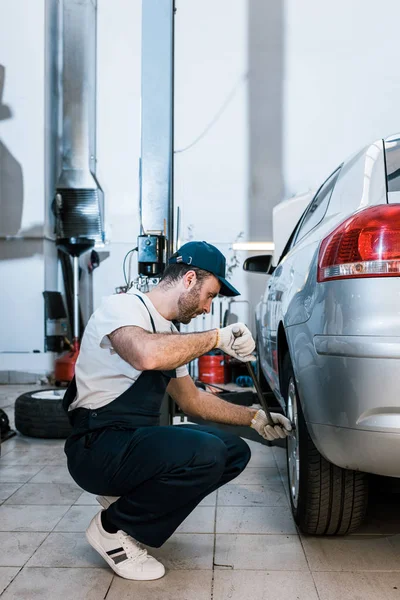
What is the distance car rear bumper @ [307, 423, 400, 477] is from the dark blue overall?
0.37m

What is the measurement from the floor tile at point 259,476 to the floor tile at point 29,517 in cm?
98

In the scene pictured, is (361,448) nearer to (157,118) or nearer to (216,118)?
(157,118)

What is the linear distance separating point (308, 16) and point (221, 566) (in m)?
8.06

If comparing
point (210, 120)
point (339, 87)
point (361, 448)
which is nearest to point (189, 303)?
point (361, 448)

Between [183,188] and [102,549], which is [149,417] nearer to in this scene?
[102,549]

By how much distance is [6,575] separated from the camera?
199cm

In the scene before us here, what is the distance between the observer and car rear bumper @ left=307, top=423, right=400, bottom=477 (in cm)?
170

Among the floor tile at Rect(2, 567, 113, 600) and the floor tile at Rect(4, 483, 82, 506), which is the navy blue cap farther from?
the floor tile at Rect(4, 483, 82, 506)

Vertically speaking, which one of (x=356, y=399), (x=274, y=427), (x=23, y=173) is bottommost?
(x=274, y=427)

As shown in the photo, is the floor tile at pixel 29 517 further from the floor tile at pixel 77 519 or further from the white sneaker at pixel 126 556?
the white sneaker at pixel 126 556

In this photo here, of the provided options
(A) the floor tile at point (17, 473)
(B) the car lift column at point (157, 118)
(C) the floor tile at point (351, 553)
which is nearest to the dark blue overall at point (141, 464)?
(C) the floor tile at point (351, 553)

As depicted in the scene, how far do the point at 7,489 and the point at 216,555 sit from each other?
1.37 m

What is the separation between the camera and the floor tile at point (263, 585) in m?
1.83

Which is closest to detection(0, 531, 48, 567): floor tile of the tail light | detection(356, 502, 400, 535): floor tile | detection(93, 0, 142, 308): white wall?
detection(356, 502, 400, 535): floor tile
